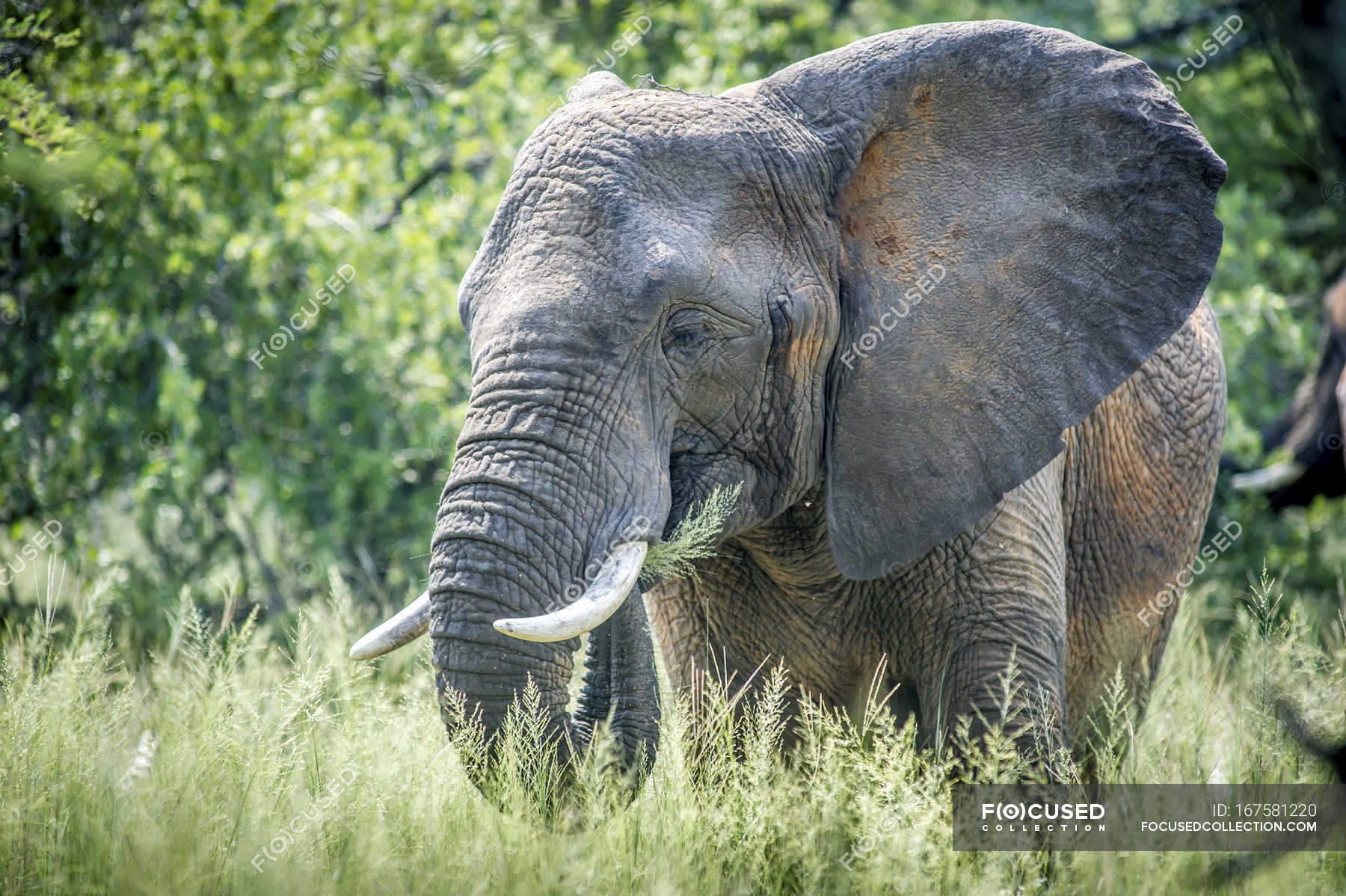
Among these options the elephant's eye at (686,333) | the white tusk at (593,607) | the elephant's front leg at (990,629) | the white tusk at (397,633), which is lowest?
the elephant's front leg at (990,629)

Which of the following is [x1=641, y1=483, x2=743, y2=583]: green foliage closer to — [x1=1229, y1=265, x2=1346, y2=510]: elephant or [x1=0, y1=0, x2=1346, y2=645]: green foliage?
[x1=0, y1=0, x2=1346, y2=645]: green foliage

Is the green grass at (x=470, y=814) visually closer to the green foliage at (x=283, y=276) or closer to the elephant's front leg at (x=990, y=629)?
the elephant's front leg at (x=990, y=629)

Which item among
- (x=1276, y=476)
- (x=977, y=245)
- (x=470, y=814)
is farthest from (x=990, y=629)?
(x=1276, y=476)

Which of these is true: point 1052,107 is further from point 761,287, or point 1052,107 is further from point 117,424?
point 117,424

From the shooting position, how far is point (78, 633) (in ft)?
14.7

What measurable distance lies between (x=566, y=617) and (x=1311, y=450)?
6.01 meters

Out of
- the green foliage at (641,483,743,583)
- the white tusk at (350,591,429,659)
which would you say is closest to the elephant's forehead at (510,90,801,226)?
the green foliage at (641,483,743,583)

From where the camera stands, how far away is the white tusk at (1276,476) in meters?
7.58

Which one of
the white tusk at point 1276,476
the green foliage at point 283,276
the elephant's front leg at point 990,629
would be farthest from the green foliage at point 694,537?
the white tusk at point 1276,476

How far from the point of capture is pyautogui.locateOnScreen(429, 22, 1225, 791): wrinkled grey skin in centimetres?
317

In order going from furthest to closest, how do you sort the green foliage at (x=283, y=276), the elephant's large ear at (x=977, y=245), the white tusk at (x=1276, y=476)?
the white tusk at (x=1276, y=476) → the green foliage at (x=283, y=276) → the elephant's large ear at (x=977, y=245)

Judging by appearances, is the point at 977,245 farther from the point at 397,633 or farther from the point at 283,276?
the point at 283,276

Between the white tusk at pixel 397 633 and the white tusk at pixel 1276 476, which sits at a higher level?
the white tusk at pixel 397 633

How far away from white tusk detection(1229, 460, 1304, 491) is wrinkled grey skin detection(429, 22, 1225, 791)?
436 centimetres
